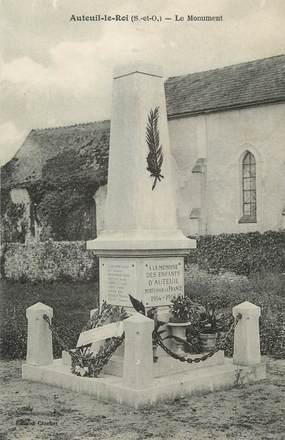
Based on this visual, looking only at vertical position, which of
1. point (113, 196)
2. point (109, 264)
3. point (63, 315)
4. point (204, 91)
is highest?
point (204, 91)

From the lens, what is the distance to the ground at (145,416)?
568cm

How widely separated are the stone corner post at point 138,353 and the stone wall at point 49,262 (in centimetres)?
1305

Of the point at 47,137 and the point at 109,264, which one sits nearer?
the point at 109,264

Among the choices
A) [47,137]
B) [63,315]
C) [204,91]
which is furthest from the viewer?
[47,137]

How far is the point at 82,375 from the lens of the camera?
7496 millimetres

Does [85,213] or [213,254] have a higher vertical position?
[85,213]

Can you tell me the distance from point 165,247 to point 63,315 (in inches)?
209

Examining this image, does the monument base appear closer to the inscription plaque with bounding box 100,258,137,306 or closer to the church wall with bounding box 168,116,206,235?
the inscription plaque with bounding box 100,258,137,306

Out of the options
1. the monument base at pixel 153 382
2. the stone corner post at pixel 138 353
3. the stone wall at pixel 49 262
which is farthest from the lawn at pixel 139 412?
the stone wall at pixel 49 262

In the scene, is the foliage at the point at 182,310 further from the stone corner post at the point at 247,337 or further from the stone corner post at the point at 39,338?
the stone corner post at the point at 39,338

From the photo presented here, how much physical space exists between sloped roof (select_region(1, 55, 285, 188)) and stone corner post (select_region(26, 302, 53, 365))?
617 inches

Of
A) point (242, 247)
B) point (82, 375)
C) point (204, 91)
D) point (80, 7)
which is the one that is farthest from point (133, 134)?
point (204, 91)

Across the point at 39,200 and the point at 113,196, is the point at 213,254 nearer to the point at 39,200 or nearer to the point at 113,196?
the point at 39,200

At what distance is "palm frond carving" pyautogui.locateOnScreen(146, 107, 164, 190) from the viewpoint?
8.12 meters
